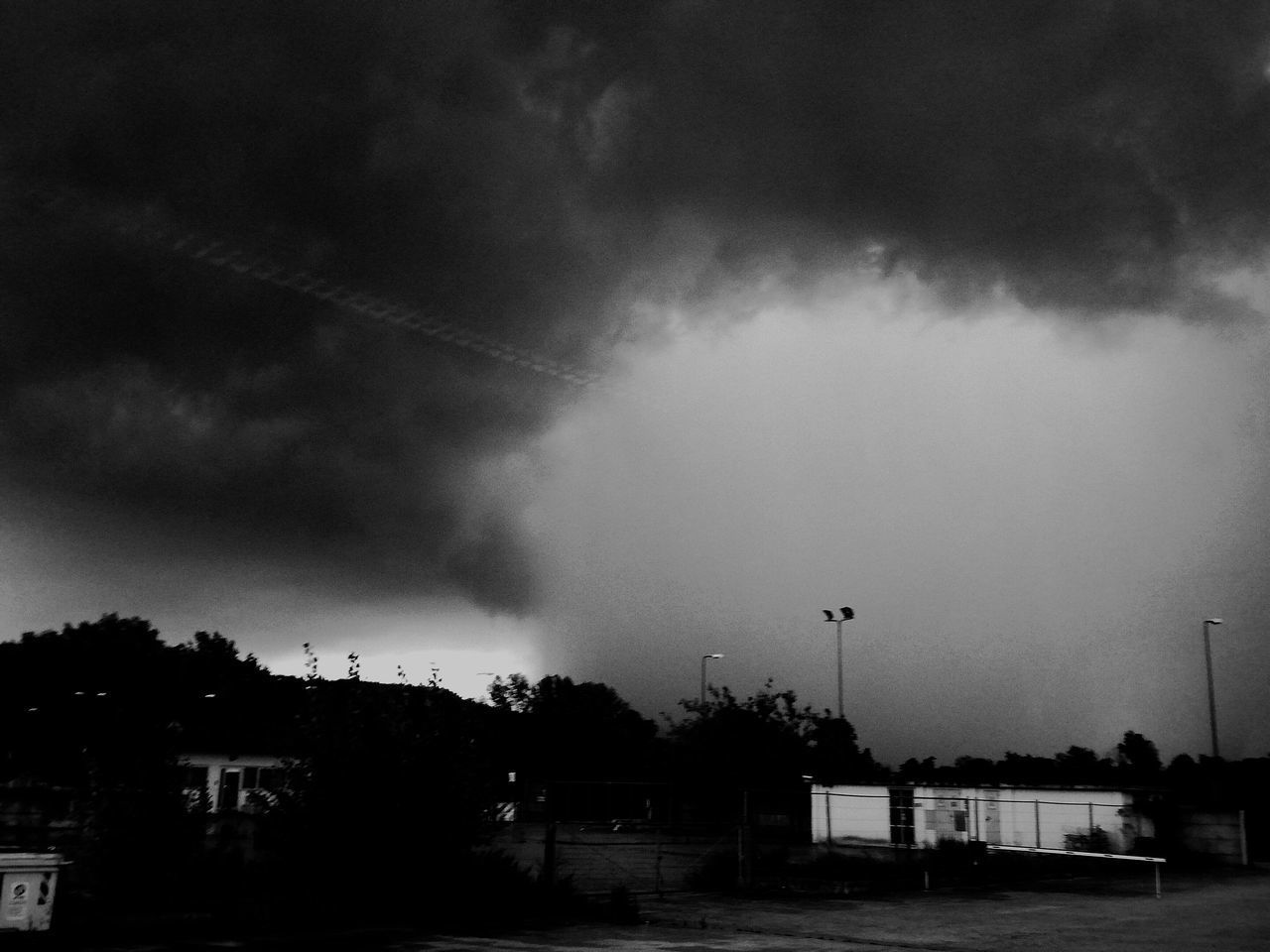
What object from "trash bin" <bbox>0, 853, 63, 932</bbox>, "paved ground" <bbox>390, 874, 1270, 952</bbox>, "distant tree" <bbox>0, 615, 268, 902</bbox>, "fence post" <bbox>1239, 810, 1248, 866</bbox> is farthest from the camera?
"fence post" <bbox>1239, 810, 1248, 866</bbox>

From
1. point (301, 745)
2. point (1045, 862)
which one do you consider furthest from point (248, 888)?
point (1045, 862)

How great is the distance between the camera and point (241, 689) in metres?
89.2

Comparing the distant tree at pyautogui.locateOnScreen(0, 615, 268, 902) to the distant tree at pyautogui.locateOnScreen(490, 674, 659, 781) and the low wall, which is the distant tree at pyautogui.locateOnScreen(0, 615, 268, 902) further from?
the low wall

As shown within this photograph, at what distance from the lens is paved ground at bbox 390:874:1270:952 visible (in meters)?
15.8

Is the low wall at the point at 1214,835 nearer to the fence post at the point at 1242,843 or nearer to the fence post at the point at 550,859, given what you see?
the fence post at the point at 1242,843

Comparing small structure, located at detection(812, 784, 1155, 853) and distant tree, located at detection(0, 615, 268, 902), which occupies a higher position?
distant tree, located at detection(0, 615, 268, 902)

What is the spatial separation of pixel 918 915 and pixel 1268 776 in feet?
148

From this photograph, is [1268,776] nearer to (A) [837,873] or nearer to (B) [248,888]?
(A) [837,873]

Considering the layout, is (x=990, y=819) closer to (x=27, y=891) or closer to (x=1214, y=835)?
(x=1214, y=835)

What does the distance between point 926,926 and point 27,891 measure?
13132 millimetres

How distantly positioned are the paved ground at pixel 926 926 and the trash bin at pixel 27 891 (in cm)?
431

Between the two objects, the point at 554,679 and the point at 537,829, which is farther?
the point at 554,679

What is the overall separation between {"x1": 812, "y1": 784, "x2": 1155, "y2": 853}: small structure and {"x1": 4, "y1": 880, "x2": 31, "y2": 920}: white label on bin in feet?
91.7

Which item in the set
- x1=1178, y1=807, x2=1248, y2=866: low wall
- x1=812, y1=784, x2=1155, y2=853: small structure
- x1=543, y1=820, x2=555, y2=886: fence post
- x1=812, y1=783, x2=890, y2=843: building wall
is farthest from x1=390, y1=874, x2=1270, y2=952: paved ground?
x1=812, y1=783, x2=890, y2=843: building wall
